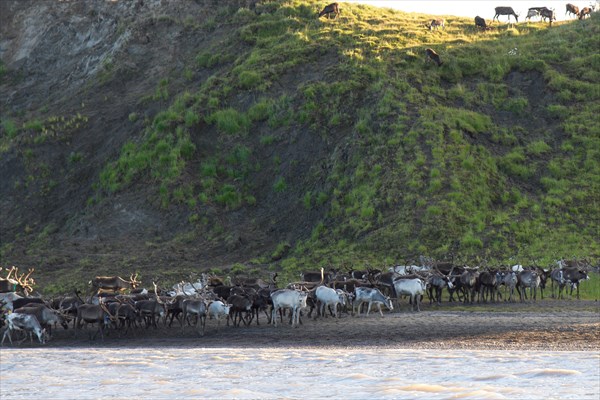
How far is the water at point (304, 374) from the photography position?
1581cm

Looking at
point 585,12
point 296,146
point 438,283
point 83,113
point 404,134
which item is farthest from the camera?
Answer: point 585,12

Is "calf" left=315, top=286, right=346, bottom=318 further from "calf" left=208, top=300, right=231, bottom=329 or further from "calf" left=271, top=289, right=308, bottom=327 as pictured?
"calf" left=208, top=300, right=231, bottom=329

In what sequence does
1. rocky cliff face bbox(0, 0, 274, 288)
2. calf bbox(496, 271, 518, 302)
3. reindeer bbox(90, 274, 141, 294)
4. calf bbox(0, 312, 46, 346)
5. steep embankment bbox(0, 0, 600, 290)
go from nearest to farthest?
calf bbox(0, 312, 46, 346) → calf bbox(496, 271, 518, 302) → reindeer bbox(90, 274, 141, 294) → steep embankment bbox(0, 0, 600, 290) → rocky cliff face bbox(0, 0, 274, 288)

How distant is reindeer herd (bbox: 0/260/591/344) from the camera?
2608cm

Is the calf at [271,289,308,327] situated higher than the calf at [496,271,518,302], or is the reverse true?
the calf at [496,271,518,302]

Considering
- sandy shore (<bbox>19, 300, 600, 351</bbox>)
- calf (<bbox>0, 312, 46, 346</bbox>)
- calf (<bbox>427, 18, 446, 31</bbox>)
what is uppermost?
calf (<bbox>427, 18, 446, 31</bbox>)

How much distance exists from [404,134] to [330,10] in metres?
16.0

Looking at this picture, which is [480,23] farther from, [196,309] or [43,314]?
[43,314]

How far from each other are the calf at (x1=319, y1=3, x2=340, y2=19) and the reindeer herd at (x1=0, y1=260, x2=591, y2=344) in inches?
1173

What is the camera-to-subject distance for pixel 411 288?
28.7 m

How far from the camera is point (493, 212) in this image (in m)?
41.3

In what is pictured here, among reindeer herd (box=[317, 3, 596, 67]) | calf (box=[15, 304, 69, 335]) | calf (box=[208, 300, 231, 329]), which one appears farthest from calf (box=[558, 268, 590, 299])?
reindeer herd (box=[317, 3, 596, 67])

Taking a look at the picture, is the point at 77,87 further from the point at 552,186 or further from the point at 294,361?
the point at 294,361

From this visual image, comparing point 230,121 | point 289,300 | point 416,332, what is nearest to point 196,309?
point 289,300
